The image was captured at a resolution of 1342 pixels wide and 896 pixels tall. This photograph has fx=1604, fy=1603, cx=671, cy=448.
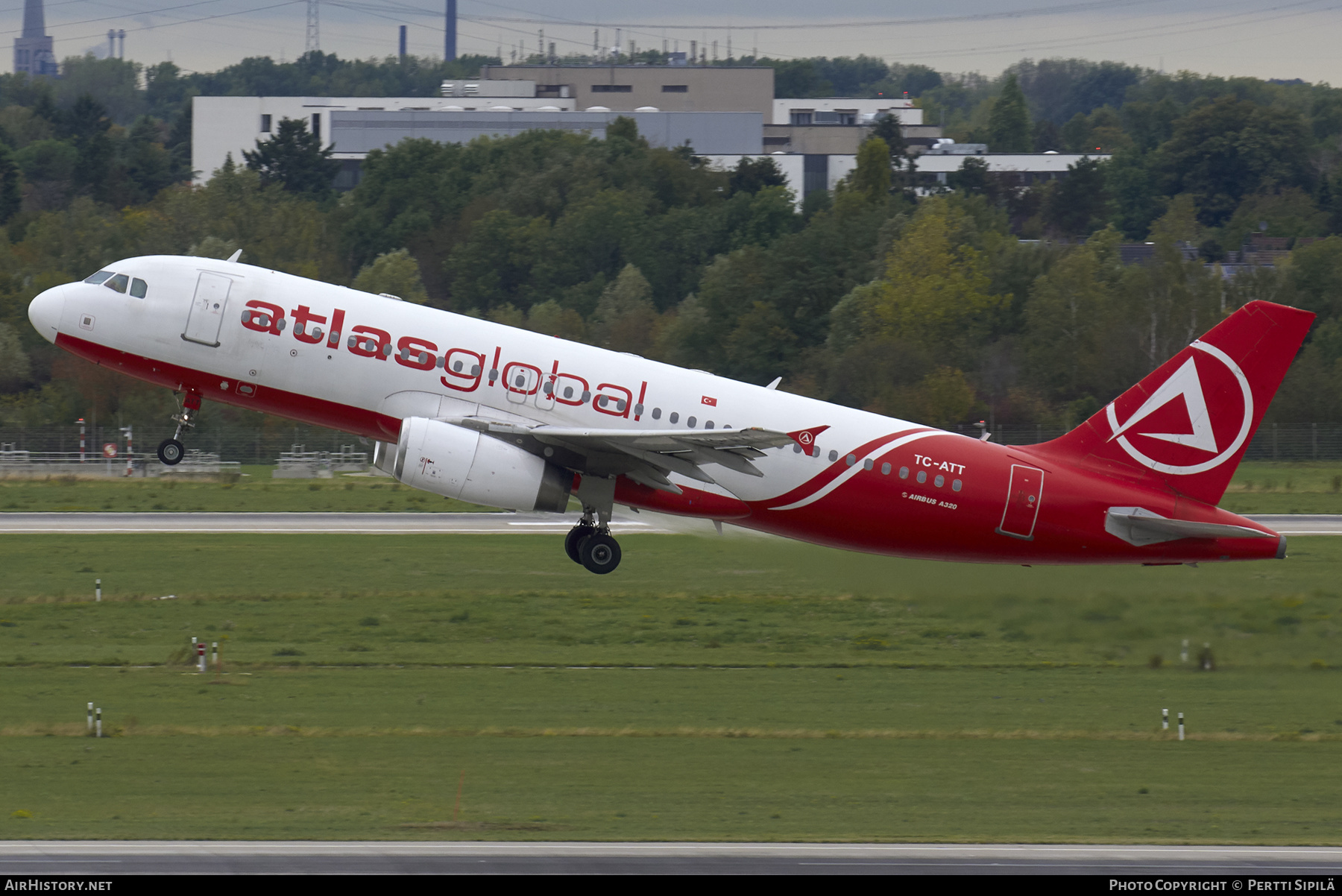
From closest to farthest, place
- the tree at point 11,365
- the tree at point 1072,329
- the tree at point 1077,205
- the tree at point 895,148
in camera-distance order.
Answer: the tree at point 1072,329
the tree at point 11,365
the tree at point 895,148
the tree at point 1077,205

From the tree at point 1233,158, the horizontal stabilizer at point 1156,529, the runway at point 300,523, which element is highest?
the tree at point 1233,158

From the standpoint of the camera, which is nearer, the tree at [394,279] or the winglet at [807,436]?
the winglet at [807,436]

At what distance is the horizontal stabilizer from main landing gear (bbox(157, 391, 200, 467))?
2115 centimetres

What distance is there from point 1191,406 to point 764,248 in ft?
298

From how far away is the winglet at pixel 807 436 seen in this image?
3572cm

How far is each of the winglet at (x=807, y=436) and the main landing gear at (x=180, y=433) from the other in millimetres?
13401

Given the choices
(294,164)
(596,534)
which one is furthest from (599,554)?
(294,164)

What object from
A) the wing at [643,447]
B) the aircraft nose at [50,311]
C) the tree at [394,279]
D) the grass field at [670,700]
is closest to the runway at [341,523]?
the grass field at [670,700]

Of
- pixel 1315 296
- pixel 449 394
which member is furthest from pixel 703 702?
pixel 1315 296

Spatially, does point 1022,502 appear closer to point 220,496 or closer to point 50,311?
point 50,311

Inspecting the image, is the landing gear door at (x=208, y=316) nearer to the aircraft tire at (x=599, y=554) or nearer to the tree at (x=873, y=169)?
the aircraft tire at (x=599, y=554)

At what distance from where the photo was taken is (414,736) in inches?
1277

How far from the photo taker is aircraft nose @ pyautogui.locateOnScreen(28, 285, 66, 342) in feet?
119

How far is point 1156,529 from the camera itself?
37250 millimetres
